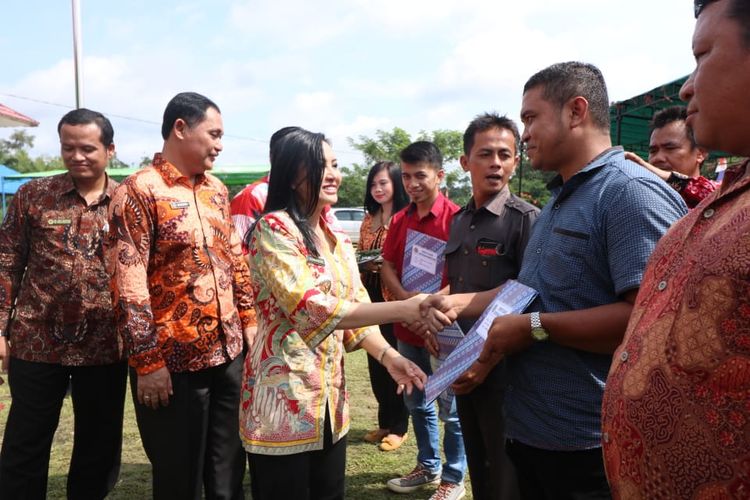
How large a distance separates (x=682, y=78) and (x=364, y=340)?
964 cm

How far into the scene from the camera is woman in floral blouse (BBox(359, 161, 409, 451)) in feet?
14.1

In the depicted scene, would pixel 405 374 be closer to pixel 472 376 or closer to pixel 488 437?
pixel 472 376

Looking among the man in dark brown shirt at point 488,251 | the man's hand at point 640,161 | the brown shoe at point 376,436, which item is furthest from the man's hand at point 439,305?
the brown shoe at point 376,436

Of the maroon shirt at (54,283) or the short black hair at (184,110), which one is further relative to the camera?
the maroon shirt at (54,283)

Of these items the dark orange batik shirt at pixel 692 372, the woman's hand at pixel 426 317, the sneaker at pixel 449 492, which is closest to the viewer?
the dark orange batik shirt at pixel 692 372

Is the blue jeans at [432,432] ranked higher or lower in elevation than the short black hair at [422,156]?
lower

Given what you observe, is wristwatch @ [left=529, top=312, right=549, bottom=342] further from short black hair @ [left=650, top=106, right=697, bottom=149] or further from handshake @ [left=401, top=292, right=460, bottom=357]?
short black hair @ [left=650, top=106, right=697, bottom=149]

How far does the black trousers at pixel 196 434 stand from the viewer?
2461mm

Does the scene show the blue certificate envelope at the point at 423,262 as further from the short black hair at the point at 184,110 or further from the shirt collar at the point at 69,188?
the shirt collar at the point at 69,188

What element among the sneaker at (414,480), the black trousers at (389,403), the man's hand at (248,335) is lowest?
the sneaker at (414,480)

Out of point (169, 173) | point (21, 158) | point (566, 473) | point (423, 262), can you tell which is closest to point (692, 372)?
point (566, 473)

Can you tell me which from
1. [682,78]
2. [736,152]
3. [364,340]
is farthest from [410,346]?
[682,78]

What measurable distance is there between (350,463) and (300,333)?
2.25m

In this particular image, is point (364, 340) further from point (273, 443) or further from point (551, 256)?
point (551, 256)
